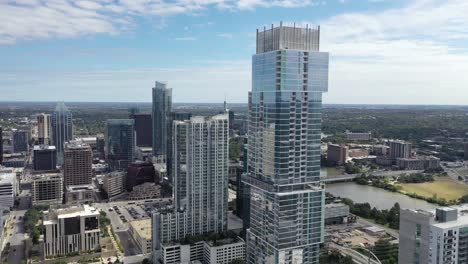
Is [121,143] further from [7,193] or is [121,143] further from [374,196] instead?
[374,196]

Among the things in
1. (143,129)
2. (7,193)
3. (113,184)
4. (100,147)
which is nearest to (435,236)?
(113,184)

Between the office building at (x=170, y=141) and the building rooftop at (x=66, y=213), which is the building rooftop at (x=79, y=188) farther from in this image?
the building rooftop at (x=66, y=213)

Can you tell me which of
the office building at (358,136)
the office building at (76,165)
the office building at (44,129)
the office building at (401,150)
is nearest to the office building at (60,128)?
the office building at (44,129)

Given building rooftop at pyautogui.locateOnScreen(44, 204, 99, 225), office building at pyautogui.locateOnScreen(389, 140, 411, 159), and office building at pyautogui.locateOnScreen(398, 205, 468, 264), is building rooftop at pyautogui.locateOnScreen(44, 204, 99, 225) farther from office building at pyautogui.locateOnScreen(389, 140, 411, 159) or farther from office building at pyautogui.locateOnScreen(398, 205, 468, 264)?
office building at pyautogui.locateOnScreen(389, 140, 411, 159)

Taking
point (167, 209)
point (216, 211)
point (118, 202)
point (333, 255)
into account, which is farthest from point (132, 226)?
point (333, 255)

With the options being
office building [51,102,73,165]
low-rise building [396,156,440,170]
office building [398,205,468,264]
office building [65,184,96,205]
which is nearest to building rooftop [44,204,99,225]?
office building [65,184,96,205]

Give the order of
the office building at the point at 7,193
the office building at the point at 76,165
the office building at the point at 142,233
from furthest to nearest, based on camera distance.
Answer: the office building at the point at 76,165 < the office building at the point at 7,193 < the office building at the point at 142,233
